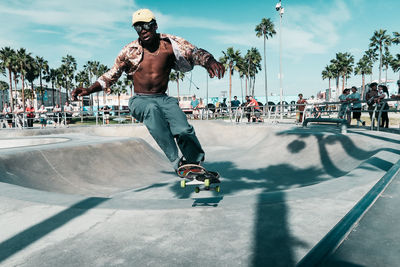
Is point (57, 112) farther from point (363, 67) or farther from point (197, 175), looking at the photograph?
point (363, 67)

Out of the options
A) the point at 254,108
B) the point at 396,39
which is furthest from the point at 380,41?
the point at 254,108

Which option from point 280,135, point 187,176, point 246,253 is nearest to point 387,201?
point 246,253

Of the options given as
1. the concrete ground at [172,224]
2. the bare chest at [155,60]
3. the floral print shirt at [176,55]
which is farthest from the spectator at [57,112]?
the bare chest at [155,60]

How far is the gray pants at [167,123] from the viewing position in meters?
3.78

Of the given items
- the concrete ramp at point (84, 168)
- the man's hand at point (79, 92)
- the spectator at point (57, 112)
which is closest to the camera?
the man's hand at point (79, 92)

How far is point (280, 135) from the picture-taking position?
11.9 metres

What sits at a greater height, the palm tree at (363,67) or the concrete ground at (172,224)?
the palm tree at (363,67)

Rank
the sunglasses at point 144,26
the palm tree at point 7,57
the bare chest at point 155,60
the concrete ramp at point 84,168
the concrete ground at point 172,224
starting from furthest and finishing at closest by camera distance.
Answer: the palm tree at point 7,57
the concrete ramp at point 84,168
the bare chest at point 155,60
the sunglasses at point 144,26
the concrete ground at point 172,224

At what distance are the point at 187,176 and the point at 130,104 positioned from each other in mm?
1300

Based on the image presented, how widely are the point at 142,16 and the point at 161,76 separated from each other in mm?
788

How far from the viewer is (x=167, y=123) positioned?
390 cm

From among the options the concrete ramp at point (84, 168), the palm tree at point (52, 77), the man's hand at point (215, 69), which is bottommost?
the concrete ramp at point (84, 168)

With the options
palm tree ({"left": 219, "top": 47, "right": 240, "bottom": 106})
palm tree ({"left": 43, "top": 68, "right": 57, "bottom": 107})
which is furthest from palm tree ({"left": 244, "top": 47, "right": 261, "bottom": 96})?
palm tree ({"left": 43, "top": 68, "right": 57, "bottom": 107})

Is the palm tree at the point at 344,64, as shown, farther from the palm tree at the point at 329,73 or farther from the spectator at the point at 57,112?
the spectator at the point at 57,112
